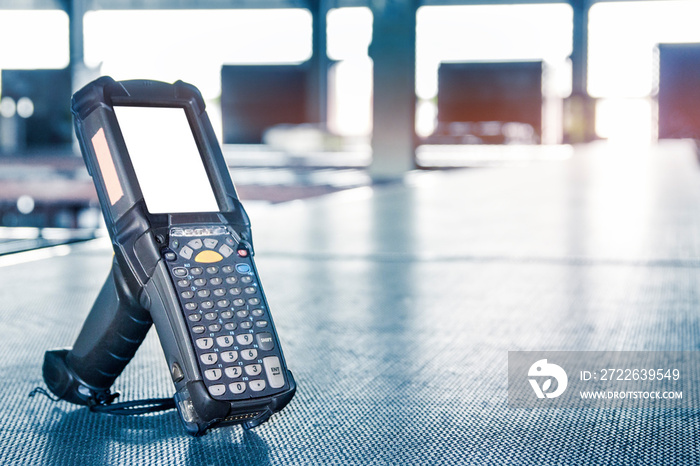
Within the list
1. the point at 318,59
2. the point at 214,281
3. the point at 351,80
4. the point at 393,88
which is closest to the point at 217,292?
the point at 214,281

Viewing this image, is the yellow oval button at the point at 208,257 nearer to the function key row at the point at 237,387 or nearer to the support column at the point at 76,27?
the function key row at the point at 237,387

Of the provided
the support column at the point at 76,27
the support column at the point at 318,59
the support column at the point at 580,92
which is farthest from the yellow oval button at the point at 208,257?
the support column at the point at 318,59

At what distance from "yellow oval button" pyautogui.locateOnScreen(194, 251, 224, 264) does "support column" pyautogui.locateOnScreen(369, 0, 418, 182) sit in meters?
4.96

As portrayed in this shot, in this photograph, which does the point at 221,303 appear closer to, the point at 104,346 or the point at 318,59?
the point at 104,346

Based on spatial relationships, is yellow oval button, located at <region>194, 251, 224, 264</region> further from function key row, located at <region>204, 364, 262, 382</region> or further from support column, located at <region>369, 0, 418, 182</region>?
support column, located at <region>369, 0, 418, 182</region>

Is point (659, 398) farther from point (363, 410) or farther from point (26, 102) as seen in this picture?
point (26, 102)

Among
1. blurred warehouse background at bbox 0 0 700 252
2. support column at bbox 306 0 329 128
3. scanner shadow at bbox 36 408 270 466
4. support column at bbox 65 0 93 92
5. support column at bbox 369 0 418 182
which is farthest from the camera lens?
support column at bbox 306 0 329 128

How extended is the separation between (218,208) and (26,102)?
9634 mm

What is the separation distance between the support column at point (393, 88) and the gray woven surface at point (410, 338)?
3918 millimetres

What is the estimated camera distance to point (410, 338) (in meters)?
0.65

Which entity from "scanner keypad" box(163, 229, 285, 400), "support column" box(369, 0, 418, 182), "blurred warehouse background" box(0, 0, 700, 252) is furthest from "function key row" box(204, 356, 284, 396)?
"support column" box(369, 0, 418, 182)

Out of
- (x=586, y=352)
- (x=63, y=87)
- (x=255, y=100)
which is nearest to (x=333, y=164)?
(x=255, y=100)

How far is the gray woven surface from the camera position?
402 mm

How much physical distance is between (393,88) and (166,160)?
5062 mm
